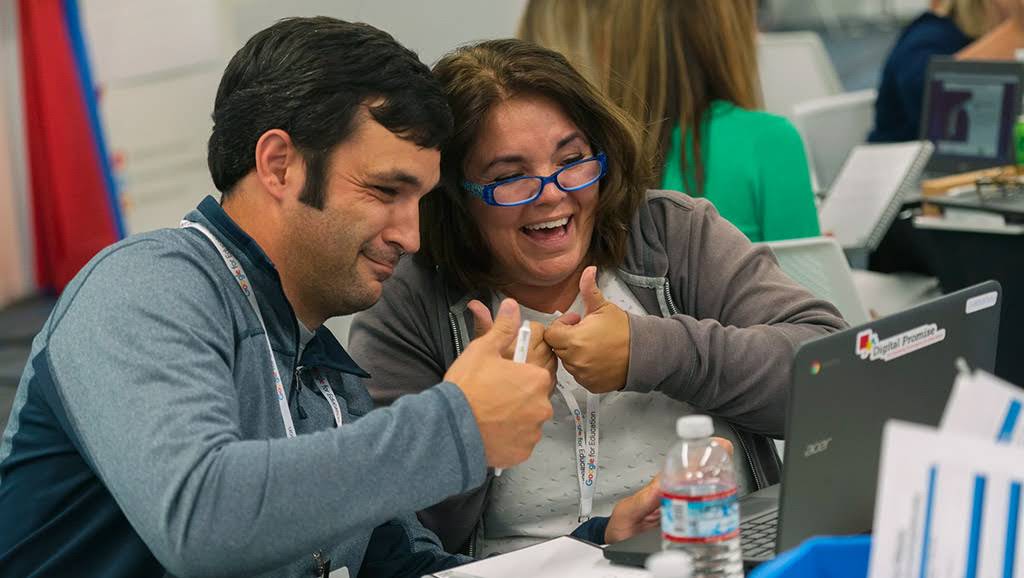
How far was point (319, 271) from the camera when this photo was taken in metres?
1.73

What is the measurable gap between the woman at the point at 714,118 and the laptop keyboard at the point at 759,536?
1331 millimetres

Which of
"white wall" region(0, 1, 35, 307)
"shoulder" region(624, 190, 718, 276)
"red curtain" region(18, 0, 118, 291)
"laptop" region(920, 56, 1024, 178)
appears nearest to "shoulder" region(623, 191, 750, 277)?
"shoulder" region(624, 190, 718, 276)

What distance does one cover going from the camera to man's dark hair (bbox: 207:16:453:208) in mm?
1652

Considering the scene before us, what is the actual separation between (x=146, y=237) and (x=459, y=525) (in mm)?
690

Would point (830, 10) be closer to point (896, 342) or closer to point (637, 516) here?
point (637, 516)

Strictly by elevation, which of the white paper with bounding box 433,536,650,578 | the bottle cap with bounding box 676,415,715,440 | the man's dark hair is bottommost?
the white paper with bounding box 433,536,650,578

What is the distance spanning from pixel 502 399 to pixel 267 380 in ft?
1.19

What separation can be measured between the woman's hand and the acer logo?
40 centimetres

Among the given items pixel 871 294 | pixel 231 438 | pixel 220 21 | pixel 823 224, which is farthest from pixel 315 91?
pixel 871 294

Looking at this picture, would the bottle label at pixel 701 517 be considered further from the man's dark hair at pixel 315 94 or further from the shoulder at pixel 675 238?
the shoulder at pixel 675 238

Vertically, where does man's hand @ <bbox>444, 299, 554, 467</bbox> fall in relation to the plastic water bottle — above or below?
above

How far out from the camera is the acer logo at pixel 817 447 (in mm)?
1345

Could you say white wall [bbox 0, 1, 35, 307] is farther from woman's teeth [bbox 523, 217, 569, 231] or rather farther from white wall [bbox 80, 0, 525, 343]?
woman's teeth [bbox 523, 217, 569, 231]

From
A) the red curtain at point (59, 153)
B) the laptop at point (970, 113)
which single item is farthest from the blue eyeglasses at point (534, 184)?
the red curtain at point (59, 153)
